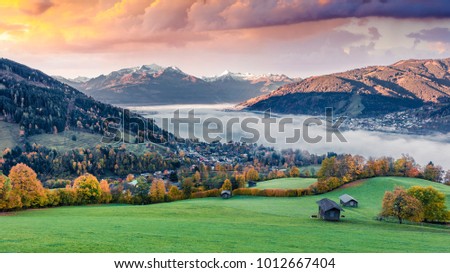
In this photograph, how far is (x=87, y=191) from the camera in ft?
96.6

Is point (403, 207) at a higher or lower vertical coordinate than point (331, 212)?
higher

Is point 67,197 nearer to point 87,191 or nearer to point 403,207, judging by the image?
point 87,191

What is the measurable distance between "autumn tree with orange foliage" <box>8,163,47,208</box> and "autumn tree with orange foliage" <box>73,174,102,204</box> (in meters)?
3.48

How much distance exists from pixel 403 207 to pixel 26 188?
22862mm

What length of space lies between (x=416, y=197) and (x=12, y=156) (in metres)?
63.7

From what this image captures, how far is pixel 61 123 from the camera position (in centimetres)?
8625

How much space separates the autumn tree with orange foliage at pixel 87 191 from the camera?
29.2 metres

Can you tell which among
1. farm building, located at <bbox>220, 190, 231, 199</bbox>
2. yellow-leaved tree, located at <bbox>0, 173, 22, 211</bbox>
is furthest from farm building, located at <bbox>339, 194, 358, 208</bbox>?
yellow-leaved tree, located at <bbox>0, 173, 22, 211</bbox>

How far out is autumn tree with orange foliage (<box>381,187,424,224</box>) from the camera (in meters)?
20.9

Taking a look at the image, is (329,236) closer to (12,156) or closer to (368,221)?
(368,221)

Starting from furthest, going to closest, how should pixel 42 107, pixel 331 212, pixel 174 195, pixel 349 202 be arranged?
pixel 42 107 → pixel 174 195 → pixel 349 202 → pixel 331 212

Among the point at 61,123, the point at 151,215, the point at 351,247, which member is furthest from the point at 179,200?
the point at 61,123

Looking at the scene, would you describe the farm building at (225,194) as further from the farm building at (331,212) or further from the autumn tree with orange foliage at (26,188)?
the autumn tree with orange foliage at (26,188)

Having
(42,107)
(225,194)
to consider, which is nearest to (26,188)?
(225,194)
